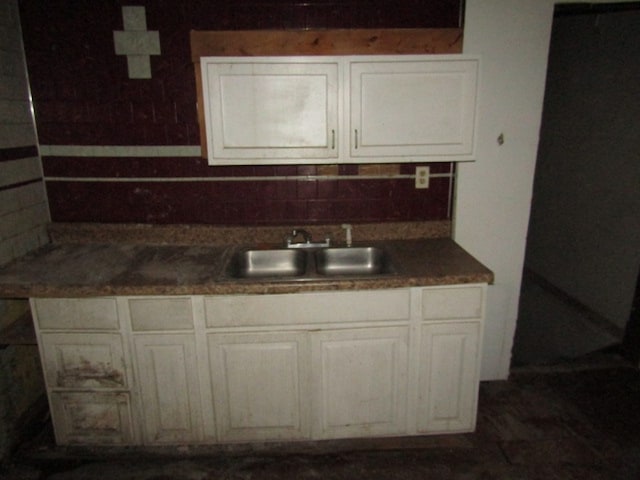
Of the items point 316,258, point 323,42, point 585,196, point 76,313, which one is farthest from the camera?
point 585,196

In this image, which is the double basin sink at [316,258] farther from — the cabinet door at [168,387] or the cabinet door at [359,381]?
the cabinet door at [168,387]

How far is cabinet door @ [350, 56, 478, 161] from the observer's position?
1987 mm

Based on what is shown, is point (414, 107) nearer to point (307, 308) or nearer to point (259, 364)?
point (307, 308)

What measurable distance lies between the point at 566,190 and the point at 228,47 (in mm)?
3238

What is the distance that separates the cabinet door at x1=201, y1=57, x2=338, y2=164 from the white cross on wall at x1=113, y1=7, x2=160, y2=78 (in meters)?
0.56

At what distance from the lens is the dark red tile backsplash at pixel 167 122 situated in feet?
7.39

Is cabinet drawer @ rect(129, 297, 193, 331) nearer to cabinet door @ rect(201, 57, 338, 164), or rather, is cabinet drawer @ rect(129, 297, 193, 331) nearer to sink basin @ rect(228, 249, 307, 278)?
sink basin @ rect(228, 249, 307, 278)

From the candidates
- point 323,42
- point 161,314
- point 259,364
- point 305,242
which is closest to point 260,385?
point 259,364

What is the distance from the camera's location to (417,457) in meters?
2.10

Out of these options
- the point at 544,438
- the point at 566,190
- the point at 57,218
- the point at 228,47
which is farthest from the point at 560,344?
the point at 57,218

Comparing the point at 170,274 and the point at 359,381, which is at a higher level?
the point at 170,274

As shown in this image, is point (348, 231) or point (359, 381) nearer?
point (359, 381)

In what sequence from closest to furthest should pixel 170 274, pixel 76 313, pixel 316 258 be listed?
pixel 76 313 < pixel 170 274 < pixel 316 258

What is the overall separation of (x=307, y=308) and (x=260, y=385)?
457 millimetres
